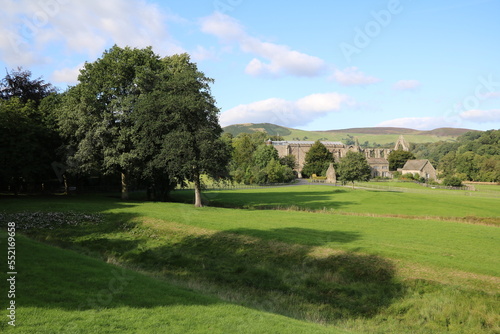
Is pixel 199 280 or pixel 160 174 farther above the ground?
pixel 160 174

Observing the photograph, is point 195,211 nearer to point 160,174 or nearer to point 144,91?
point 160,174

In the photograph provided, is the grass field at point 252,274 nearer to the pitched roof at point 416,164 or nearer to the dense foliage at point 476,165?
the dense foliage at point 476,165

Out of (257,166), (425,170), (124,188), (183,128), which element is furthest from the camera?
(425,170)

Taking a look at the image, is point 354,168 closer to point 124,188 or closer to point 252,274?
point 124,188

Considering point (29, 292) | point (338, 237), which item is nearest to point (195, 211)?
point (338, 237)

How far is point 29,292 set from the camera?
10969 millimetres

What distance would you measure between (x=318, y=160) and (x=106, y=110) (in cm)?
10397

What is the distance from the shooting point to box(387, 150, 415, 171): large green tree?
16562cm

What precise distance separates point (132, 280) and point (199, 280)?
17.2 ft

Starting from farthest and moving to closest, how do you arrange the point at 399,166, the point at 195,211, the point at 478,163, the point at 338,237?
1. the point at 399,166
2. the point at 478,163
3. the point at 195,211
4. the point at 338,237

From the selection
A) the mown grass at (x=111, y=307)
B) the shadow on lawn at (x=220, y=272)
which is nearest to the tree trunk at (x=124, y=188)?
the shadow on lawn at (x=220, y=272)

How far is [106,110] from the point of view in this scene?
4191 cm

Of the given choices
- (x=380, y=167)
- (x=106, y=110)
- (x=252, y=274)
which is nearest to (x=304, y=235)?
(x=252, y=274)

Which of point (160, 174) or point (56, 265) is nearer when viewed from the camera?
point (56, 265)
